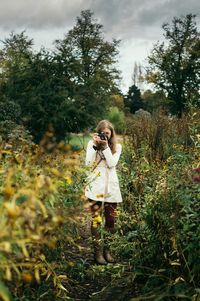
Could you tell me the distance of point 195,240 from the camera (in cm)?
351

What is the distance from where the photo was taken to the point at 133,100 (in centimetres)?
5288

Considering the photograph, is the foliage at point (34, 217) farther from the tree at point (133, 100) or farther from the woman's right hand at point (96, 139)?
the tree at point (133, 100)

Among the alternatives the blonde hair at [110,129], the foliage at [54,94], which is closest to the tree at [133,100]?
the foliage at [54,94]

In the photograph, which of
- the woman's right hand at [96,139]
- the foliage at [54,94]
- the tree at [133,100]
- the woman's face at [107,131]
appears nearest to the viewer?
the woman's right hand at [96,139]

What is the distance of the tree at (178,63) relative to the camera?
42.7 meters

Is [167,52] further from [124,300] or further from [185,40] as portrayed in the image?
[124,300]

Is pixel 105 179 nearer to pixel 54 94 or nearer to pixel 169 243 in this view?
pixel 169 243

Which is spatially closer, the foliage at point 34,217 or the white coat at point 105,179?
the foliage at point 34,217

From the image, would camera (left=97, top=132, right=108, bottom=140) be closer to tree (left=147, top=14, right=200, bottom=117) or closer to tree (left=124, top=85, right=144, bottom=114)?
tree (left=147, top=14, right=200, bottom=117)

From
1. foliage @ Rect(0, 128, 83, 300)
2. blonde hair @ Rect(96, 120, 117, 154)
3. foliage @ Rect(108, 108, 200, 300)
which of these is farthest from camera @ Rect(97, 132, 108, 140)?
foliage @ Rect(108, 108, 200, 300)

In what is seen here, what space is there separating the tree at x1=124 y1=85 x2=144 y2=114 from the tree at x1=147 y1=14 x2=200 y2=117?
311 inches

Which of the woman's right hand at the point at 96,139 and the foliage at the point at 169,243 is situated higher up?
the woman's right hand at the point at 96,139

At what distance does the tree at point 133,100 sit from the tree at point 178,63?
26.0 feet

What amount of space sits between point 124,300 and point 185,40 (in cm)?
4153
